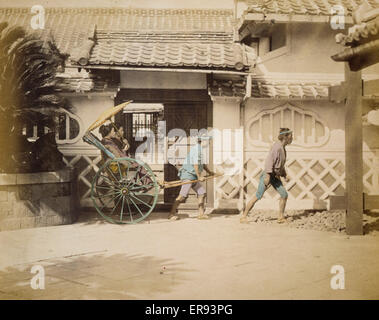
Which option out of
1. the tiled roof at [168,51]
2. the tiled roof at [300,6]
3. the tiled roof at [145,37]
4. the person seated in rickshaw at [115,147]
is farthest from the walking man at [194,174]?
the tiled roof at [300,6]

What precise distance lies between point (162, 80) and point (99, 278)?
21.7 feet

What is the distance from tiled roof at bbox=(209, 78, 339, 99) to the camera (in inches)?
440

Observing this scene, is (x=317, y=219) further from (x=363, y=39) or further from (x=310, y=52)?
(x=363, y=39)

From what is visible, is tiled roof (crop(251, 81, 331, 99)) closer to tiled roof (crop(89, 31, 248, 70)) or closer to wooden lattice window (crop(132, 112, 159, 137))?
tiled roof (crop(89, 31, 248, 70))

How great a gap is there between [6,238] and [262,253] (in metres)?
4.28

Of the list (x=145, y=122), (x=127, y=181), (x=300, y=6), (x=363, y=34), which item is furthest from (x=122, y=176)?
(x=145, y=122)

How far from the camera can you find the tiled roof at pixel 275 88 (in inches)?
440

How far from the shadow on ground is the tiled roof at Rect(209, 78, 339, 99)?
5457mm

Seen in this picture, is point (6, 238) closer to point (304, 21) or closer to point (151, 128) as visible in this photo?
point (304, 21)

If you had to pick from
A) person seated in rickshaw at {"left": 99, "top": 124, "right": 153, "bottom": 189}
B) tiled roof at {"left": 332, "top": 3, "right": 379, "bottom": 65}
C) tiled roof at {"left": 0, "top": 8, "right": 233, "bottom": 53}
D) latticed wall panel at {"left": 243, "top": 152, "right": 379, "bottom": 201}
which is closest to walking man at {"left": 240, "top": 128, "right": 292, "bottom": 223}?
latticed wall panel at {"left": 243, "top": 152, "right": 379, "bottom": 201}

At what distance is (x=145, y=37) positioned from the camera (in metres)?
12.3

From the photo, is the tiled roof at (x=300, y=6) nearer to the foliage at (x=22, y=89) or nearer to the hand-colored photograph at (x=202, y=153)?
the hand-colored photograph at (x=202, y=153)

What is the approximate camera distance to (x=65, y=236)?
28.2 ft

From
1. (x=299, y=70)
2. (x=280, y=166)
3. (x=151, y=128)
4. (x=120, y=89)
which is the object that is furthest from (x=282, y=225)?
(x=151, y=128)
